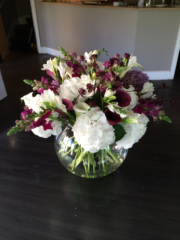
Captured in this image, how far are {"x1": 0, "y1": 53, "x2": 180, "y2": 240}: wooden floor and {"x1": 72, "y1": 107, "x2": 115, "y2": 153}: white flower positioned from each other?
282 mm

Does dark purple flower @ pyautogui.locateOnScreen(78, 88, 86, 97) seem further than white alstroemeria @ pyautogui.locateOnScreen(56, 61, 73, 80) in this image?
No

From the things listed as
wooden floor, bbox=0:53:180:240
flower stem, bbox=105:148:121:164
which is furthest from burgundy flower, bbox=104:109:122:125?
wooden floor, bbox=0:53:180:240

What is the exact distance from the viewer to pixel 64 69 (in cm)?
66

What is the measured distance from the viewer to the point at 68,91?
58 cm

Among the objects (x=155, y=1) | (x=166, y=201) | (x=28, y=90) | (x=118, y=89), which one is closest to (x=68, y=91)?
(x=118, y=89)

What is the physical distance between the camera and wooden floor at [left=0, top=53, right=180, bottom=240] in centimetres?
65

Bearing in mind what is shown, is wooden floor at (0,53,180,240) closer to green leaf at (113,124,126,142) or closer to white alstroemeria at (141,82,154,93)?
green leaf at (113,124,126,142)

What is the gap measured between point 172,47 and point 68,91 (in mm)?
2660

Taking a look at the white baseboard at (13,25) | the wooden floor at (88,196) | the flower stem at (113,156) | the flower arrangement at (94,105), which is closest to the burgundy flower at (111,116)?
the flower arrangement at (94,105)

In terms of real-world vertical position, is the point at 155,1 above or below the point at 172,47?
above

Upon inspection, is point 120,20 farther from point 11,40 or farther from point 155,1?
point 11,40

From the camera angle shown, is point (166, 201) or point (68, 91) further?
point (166, 201)

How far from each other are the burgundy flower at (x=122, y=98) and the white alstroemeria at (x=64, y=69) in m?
0.20

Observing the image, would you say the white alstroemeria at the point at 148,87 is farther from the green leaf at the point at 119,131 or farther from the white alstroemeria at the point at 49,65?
the white alstroemeria at the point at 49,65
